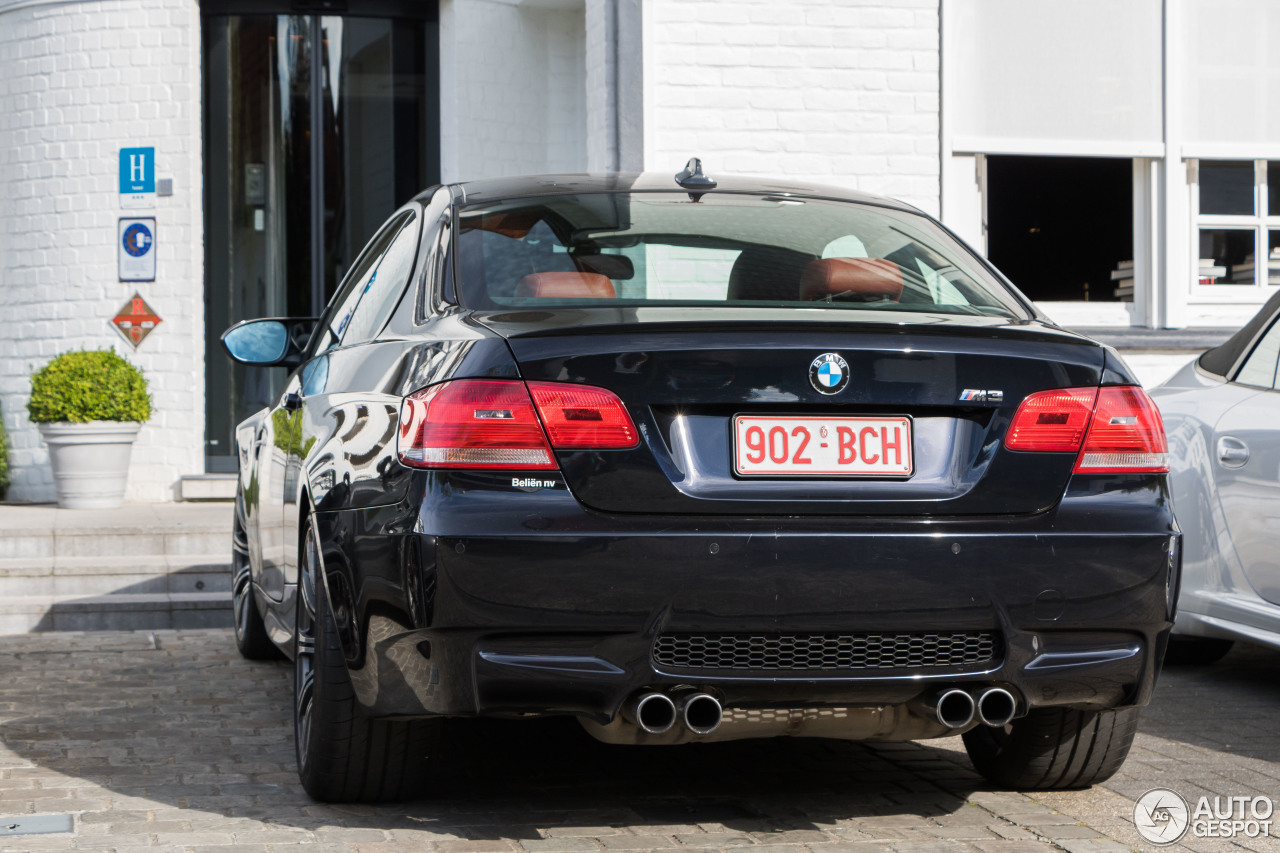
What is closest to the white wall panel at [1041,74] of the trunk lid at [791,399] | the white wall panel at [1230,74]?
the white wall panel at [1230,74]

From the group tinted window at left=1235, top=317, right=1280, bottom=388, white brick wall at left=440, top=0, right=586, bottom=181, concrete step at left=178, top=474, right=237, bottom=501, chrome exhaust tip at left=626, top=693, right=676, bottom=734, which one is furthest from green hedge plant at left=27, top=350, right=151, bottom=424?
chrome exhaust tip at left=626, top=693, right=676, bottom=734

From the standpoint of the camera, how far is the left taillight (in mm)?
3256

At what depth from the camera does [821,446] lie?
3.34m

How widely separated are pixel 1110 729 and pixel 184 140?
858 cm

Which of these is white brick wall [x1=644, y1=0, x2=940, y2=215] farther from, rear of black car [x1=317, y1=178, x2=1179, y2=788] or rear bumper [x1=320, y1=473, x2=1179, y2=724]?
rear bumper [x1=320, y1=473, x2=1179, y2=724]

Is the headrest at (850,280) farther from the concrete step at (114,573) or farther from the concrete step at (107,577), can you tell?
the concrete step at (107,577)

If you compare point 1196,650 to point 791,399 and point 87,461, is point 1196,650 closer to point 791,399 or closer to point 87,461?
point 791,399

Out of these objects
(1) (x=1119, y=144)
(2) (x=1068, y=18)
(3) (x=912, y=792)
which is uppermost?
(2) (x=1068, y=18)

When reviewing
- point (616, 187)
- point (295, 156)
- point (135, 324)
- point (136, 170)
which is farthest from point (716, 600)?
point (295, 156)

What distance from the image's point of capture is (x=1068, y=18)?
33.9ft

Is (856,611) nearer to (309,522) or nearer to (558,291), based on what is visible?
(558,291)

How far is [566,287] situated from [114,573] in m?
4.95

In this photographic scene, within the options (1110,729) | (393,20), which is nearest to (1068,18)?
(393,20)

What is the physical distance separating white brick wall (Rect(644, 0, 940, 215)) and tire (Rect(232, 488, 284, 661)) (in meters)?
4.22
